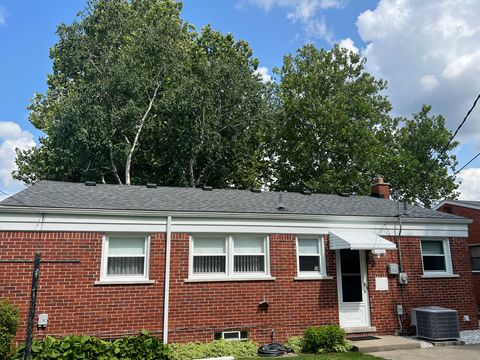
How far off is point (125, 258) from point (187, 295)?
6.15 ft

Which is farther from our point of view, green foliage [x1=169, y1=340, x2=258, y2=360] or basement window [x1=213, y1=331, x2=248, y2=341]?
basement window [x1=213, y1=331, x2=248, y2=341]

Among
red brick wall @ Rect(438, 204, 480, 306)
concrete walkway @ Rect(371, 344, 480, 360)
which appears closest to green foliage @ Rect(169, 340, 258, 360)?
concrete walkway @ Rect(371, 344, 480, 360)

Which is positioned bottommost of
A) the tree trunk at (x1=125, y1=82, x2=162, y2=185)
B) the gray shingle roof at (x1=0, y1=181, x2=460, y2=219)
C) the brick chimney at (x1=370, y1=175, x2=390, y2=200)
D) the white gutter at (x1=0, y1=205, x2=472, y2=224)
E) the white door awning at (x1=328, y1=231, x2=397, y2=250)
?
the white door awning at (x1=328, y1=231, x2=397, y2=250)

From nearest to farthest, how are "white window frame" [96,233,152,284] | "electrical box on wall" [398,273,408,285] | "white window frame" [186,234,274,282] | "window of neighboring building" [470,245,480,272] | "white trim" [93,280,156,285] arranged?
"white trim" [93,280,156,285]
"white window frame" [96,233,152,284]
"white window frame" [186,234,274,282]
"electrical box on wall" [398,273,408,285]
"window of neighboring building" [470,245,480,272]

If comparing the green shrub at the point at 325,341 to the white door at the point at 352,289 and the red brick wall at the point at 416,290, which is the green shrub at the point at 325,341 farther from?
the red brick wall at the point at 416,290

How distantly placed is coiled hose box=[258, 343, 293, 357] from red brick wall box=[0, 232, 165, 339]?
2.62m

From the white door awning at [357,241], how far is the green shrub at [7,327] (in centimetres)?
825

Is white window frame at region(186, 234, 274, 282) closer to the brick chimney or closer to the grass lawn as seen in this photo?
the grass lawn

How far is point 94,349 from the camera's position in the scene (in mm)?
7934

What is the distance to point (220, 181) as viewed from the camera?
27781mm

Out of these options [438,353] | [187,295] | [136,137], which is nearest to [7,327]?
[187,295]

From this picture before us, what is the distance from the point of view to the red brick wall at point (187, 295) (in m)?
8.98

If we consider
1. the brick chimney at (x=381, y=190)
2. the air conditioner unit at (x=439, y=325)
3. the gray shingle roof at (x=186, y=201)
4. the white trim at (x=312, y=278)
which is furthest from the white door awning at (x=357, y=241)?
the brick chimney at (x=381, y=190)

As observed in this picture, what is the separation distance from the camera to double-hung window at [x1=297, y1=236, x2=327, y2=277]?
11.2 meters
